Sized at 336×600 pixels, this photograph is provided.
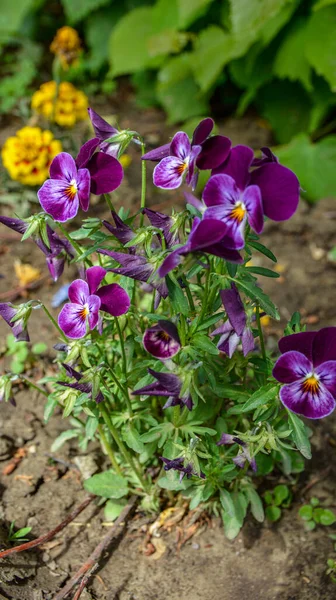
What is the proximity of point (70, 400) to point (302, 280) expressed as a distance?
5.70 ft

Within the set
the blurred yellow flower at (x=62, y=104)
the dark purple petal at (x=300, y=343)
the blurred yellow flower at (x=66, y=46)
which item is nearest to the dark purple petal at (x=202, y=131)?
the dark purple petal at (x=300, y=343)

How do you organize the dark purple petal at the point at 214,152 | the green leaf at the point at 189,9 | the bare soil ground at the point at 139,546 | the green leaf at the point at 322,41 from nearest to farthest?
the dark purple petal at the point at 214,152
the bare soil ground at the point at 139,546
the green leaf at the point at 322,41
the green leaf at the point at 189,9

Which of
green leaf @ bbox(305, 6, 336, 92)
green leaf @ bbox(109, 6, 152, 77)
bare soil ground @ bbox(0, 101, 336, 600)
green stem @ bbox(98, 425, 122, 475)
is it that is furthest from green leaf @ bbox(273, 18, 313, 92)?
green stem @ bbox(98, 425, 122, 475)

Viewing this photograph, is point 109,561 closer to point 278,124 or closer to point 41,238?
point 41,238

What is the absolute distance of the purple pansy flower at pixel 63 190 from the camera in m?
1.43

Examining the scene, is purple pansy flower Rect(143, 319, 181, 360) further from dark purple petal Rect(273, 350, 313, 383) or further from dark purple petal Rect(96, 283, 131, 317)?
dark purple petal Rect(273, 350, 313, 383)

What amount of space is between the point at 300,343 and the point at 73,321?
513 mm

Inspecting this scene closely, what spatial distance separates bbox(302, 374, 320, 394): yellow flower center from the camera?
141 cm

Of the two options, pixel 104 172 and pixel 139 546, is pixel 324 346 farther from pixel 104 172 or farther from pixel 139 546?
pixel 139 546

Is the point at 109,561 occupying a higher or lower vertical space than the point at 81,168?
lower

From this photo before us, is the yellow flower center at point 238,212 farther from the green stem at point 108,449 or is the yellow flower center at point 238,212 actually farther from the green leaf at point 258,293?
the green stem at point 108,449

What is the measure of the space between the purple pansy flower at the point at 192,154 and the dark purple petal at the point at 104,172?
0.26ft

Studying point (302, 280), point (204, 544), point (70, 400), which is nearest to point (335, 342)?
point (70, 400)

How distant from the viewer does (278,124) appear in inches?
159
